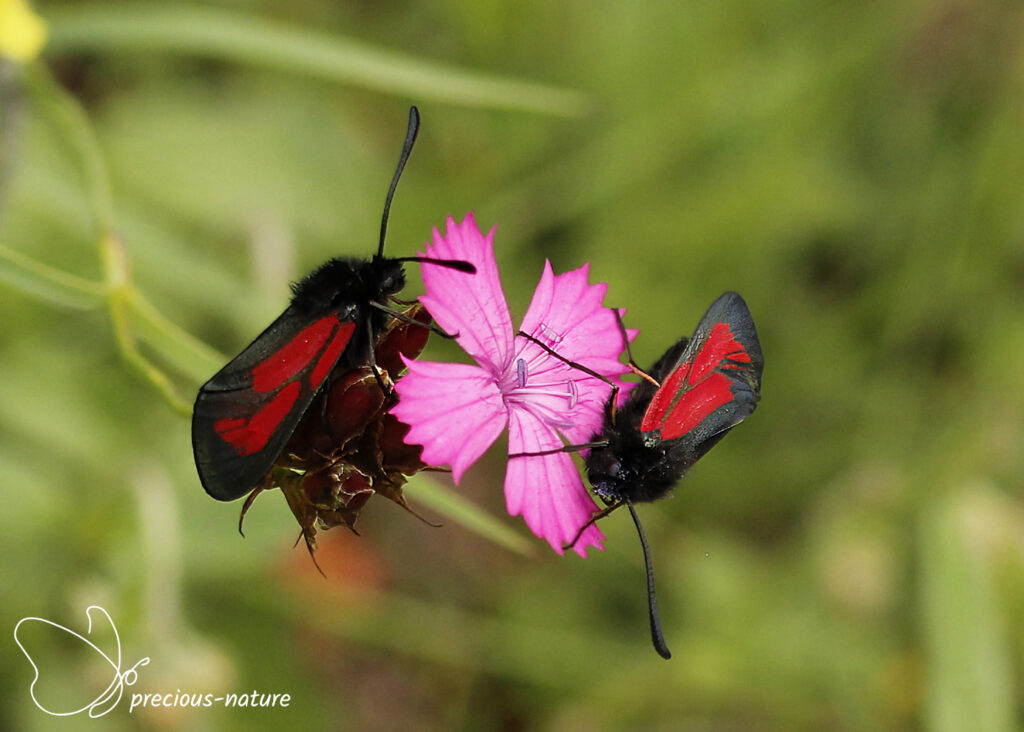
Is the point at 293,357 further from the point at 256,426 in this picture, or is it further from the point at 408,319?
the point at 408,319

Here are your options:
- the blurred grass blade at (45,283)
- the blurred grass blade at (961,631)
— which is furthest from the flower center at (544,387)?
the blurred grass blade at (961,631)

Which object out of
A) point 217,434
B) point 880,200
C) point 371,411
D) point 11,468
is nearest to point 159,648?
point 11,468

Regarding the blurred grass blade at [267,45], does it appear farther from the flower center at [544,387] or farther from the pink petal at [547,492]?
the pink petal at [547,492]

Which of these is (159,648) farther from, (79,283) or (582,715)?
(582,715)

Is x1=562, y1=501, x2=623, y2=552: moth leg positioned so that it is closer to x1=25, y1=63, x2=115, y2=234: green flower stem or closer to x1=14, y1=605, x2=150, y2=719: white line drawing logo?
x1=25, y1=63, x2=115, y2=234: green flower stem

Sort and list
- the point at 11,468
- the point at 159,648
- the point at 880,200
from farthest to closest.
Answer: the point at 880,200 < the point at 11,468 < the point at 159,648

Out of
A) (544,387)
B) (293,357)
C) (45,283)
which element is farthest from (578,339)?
(45,283)

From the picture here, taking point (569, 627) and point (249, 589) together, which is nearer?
point (249, 589)
